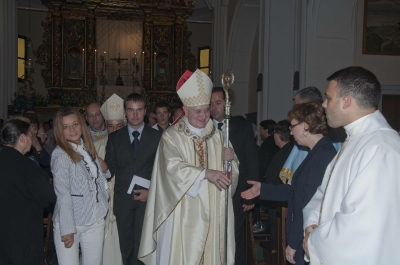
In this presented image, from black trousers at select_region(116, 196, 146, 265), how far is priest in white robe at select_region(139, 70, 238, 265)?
477mm

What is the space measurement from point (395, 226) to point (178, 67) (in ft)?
49.9

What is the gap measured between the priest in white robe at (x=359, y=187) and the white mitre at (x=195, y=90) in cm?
153

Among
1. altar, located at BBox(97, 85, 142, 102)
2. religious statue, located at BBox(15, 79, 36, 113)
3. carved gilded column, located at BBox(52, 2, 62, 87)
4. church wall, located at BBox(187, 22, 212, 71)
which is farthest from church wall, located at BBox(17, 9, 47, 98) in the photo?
church wall, located at BBox(187, 22, 212, 71)

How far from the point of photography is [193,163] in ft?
13.1

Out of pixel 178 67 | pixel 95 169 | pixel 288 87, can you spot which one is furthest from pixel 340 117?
pixel 178 67

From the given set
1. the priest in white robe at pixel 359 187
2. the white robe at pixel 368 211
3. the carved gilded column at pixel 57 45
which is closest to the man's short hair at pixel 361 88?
the priest in white robe at pixel 359 187

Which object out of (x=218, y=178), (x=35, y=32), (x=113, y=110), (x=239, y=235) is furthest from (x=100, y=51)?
(x=218, y=178)

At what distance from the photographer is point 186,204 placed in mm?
3900

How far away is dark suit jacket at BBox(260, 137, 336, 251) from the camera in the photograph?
3074mm

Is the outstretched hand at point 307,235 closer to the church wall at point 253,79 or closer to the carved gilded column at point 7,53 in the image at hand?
the church wall at point 253,79

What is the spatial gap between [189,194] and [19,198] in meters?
1.29

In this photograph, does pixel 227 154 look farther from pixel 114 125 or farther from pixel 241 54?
pixel 241 54

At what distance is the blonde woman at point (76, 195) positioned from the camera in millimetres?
3670

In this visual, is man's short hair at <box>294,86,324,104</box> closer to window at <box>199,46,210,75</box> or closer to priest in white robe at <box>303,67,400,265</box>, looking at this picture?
priest in white robe at <box>303,67,400,265</box>
